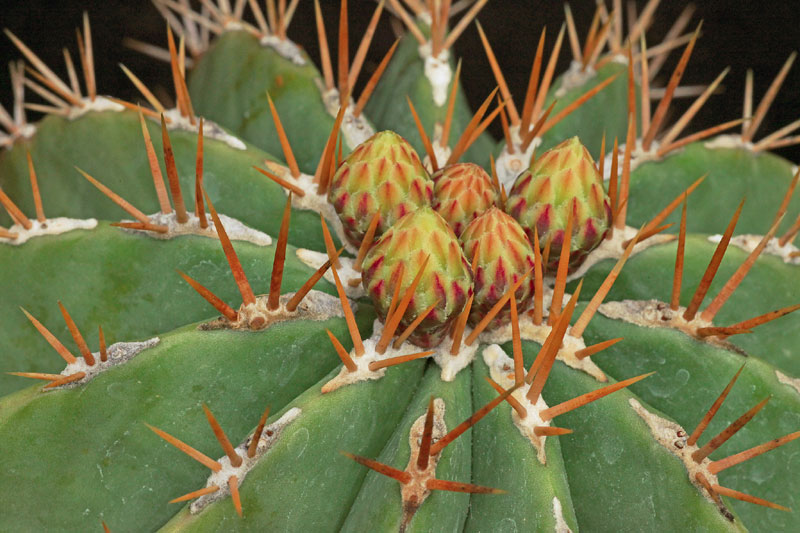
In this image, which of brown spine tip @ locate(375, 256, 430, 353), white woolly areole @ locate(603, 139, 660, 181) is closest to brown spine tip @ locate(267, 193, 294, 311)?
brown spine tip @ locate(375, 256, 430, 353)

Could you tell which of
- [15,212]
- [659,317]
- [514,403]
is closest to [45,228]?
[15,212]

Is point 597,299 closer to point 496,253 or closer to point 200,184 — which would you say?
point 496,253

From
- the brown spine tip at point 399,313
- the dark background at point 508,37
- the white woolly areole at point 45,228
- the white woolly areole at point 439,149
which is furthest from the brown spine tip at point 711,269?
the dark background at point 508,37

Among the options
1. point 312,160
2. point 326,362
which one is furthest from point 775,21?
point 326,362

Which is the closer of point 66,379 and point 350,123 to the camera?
point 66,379

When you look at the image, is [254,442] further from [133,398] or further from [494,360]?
[494,360]

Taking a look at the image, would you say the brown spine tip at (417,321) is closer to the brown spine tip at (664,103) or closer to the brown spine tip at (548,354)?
the brown spine tip at (548,354)
